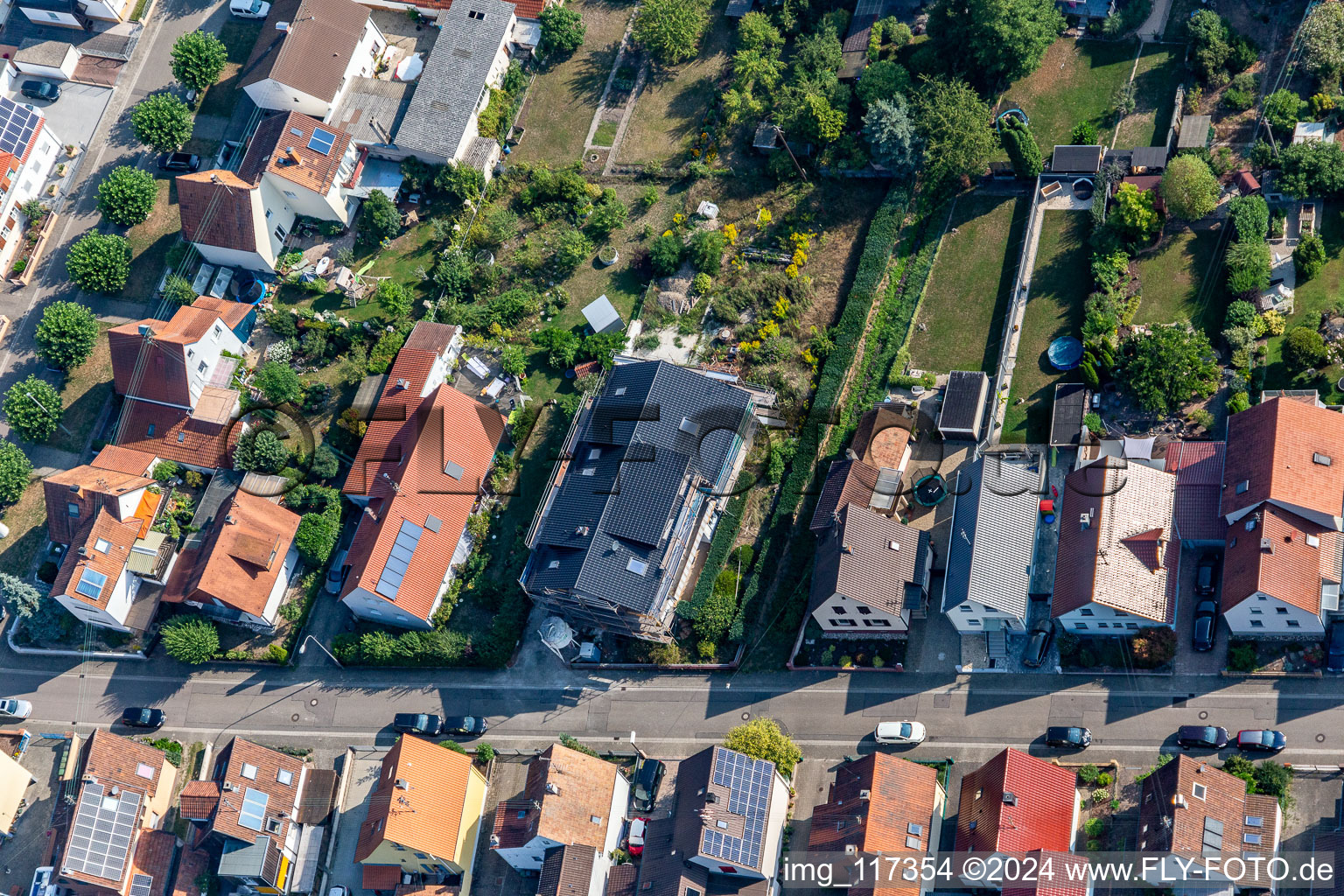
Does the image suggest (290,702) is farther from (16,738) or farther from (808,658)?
(808,658)

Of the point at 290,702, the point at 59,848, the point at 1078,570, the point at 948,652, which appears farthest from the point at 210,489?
the point at 1078,570

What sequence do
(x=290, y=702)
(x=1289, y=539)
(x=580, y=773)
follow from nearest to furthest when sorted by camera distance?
(x=1289, y=539), (x=580, y=773), (x=290, y=702)

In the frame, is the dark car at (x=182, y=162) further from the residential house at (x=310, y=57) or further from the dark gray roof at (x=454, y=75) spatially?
the dark gray roof at (x=454, y=75)

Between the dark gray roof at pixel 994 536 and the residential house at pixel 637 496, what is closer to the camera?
the dark gray roof at pixel 994 536

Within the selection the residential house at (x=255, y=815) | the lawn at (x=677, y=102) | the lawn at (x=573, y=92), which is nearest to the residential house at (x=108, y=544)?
the residential house at (x=255, y=815)

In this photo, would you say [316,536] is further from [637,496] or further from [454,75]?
[454,75]

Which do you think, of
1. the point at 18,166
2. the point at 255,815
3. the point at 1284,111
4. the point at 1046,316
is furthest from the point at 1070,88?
the point at 18,166
